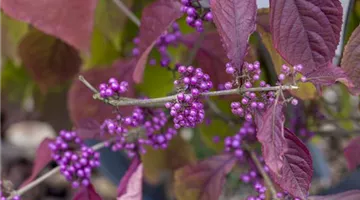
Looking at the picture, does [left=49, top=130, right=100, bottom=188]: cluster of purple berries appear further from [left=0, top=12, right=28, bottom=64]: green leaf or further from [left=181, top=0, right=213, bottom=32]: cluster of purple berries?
[left=0, top=12, right=28, bottom=64]: green leaf

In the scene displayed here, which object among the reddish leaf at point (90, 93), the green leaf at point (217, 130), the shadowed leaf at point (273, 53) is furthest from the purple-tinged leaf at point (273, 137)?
the green leaf at point (217, 130)

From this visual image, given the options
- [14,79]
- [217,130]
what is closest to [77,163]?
[217,130]

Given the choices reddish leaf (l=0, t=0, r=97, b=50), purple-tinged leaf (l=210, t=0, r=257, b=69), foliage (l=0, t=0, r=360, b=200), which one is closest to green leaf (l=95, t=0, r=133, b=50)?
foliage (l=0, t=0, r=360, b=200)

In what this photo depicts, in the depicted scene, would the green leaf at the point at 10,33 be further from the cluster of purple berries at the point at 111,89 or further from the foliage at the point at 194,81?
the cluster of purple berries at the point at 111,89

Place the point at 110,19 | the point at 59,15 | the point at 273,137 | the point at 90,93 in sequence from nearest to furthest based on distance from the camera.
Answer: the point at 273,137, the point at 59,15, the point at 90,93, the point at 110,19

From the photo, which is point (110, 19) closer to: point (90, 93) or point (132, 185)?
point (90, 93)

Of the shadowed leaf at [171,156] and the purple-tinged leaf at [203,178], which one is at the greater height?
the purple-tinged leaf at [203,178]

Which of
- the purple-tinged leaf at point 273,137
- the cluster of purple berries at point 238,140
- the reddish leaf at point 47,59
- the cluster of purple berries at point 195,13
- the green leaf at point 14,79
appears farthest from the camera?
the green leaf at point 14,79

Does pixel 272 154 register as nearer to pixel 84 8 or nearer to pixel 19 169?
pixel 84 8
